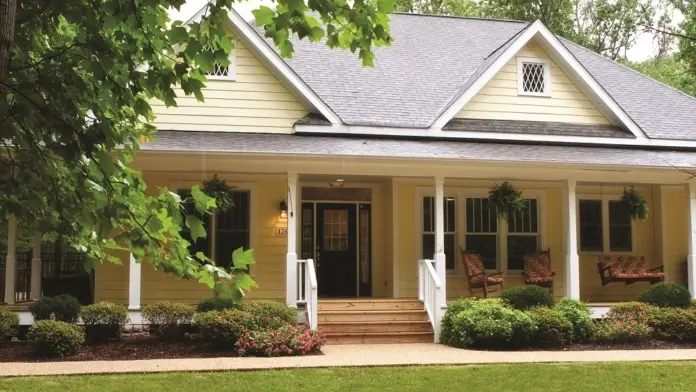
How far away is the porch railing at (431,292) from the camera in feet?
41.3

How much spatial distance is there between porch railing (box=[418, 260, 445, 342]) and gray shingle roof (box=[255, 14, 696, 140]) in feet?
9.07

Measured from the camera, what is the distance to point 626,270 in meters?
15.2

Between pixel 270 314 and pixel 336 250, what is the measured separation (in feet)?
13.5

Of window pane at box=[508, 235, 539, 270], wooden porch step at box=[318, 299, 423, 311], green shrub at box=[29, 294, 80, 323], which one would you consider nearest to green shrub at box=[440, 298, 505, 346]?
wooden porch step at box=[318, 299, 423, 311]

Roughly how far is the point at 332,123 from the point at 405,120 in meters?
1.54

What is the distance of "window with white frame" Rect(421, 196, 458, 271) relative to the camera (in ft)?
49.8

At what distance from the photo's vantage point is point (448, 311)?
41.4 ft

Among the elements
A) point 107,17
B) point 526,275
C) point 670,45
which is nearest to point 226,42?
point 107,17

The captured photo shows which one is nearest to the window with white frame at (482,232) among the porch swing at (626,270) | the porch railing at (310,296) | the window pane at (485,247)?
the window pane at (485,247)

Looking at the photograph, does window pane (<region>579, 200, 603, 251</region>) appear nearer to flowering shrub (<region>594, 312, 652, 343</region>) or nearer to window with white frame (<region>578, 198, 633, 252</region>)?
window with white frame (<region>578, 198, 633, 252</region>)

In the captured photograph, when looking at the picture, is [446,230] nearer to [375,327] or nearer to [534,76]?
[375,327]

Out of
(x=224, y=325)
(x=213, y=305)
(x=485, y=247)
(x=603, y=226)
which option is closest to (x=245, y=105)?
(x=213, y=305)

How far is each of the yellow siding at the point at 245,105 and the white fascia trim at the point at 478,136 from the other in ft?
1.75

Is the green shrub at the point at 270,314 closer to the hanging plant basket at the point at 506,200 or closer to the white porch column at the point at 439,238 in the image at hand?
the white porch column at the point at 439,238
